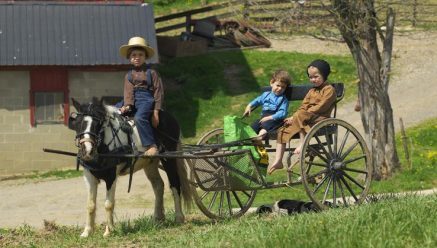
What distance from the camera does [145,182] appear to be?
2116 cm

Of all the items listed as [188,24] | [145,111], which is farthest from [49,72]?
[145,111]

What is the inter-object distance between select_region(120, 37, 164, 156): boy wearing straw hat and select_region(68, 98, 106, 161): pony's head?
23.2 inches

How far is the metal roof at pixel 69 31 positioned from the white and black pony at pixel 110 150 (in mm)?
12704

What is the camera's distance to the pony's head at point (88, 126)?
10.5m

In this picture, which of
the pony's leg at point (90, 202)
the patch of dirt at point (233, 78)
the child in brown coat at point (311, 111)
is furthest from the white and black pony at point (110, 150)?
the patch of dirt at point (233, 78)

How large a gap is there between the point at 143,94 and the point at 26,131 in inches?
561

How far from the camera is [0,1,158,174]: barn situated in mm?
24844

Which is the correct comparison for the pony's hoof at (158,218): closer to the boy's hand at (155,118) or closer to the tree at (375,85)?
the boy's hand at (155,118)

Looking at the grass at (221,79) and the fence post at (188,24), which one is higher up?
the fence post at (188,24)

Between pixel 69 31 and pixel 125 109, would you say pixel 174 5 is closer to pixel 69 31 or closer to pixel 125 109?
pixel 69 31

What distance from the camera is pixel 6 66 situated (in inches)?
977

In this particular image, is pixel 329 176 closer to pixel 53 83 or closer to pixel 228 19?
pixel 53 83

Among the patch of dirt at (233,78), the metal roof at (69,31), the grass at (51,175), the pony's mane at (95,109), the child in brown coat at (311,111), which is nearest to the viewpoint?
the pony's mane at (95,109)

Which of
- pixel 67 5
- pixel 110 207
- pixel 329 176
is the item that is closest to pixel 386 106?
pixel 329 176
